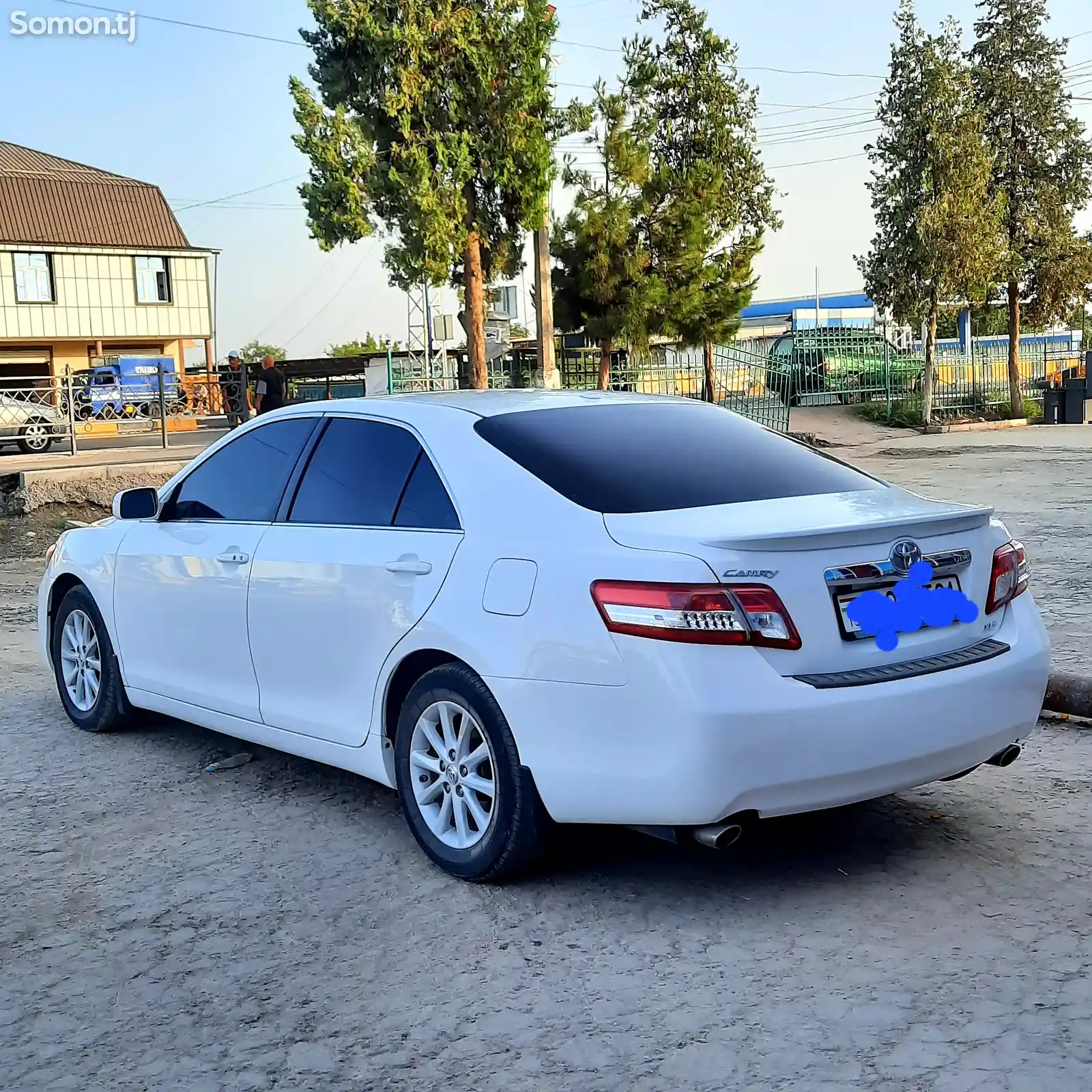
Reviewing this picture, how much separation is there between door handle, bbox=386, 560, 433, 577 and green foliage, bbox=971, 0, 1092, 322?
2978 centimetres

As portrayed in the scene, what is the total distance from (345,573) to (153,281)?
4320cm

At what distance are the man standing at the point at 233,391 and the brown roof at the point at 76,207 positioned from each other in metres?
17.0

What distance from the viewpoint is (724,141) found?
29.1 m

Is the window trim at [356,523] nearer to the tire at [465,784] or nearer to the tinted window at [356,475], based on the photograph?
the tinted window at [356,475]

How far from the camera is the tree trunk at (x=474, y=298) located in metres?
24.5

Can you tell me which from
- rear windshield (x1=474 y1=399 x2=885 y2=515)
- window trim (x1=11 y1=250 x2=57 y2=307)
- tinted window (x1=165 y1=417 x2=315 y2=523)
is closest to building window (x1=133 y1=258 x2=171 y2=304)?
window trim (x1=11 y1=250 x2=57 y2=307)

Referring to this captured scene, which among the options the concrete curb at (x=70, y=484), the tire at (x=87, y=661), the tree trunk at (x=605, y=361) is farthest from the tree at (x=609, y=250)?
the tire at (x=87, y=661)

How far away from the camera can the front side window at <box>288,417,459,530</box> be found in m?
4.48

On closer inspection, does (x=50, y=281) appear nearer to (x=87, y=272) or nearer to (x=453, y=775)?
(x=87, y=272)

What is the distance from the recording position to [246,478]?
5426mm

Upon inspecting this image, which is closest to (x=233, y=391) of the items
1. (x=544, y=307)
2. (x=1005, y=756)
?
(x=544, y=307)

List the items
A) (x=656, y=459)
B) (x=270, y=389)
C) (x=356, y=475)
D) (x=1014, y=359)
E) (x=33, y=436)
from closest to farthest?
1. (x=656, y=459)
2. (x=356, y=475)
3. (x=33, y=436)
4. (x=270, y=389)
5. (x=1014, y=359)

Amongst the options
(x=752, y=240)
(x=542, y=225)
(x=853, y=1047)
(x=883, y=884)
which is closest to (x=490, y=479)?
(x=883, y=884)

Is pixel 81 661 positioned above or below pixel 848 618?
below
